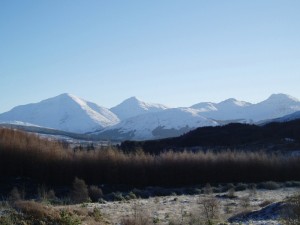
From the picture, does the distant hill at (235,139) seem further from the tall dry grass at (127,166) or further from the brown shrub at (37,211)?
the brown shrub at (37,211)

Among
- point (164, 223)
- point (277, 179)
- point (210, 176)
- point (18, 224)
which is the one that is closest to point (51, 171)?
point (210, 176)

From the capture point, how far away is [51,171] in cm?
5175

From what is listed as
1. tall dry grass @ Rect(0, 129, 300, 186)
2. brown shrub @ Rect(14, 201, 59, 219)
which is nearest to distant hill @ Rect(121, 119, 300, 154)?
tall dry grass @ Rect(0, 129, 300, 186)

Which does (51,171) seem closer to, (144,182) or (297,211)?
(144,182)

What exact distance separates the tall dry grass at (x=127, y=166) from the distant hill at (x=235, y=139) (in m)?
16.3

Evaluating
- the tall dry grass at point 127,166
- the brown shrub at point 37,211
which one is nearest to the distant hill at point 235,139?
the tall dry grass at point 127,166

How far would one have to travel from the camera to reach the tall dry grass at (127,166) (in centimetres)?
5131

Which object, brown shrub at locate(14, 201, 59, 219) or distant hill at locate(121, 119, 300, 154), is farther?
distant hill at locate(121, 119, 300, 154)

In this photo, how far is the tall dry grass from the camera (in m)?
51.3

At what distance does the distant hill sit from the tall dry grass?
16.3m

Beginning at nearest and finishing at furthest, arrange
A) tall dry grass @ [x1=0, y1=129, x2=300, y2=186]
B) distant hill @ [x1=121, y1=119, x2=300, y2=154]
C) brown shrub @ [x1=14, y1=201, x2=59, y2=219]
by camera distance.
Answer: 1. brown shrub @ [x1=14, y1=201, x2=59, y2=219]
2. tall dry grass @ [x1=0, y1=129, x2=300, y2=186]
3. distant hill @ [x1=121, y1=119, x2=300, y2=154]

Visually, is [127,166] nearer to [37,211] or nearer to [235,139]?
[235,139]

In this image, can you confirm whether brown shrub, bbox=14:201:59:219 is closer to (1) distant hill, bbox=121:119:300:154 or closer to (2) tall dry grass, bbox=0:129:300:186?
(2) tall dry grass, bbox=0:129:300:186

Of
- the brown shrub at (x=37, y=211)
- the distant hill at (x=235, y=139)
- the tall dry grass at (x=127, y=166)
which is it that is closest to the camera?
the brown shrub at (x=37, y=211)
